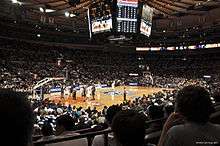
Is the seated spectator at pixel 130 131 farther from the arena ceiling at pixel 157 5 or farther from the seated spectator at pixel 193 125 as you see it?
the arena ceiling at pixel 157 5

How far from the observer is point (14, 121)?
1463 millimetres

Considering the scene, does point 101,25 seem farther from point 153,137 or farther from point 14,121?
point 14,121

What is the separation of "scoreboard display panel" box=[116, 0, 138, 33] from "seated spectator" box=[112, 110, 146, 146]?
1382 centimetres

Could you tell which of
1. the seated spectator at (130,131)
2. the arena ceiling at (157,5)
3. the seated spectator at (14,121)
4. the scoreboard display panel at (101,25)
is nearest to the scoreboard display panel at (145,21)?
the scoreboard display panel at (101,25)

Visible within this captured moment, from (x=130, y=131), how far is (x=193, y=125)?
25.0 inches

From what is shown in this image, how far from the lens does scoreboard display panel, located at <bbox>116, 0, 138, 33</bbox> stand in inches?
638

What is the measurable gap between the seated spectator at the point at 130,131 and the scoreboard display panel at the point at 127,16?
45.4 feet

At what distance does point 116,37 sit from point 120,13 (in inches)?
49.2

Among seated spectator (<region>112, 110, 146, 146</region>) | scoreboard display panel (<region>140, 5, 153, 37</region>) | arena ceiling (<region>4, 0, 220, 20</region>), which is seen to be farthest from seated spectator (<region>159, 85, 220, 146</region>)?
arena ceiling (<region>4, 0, 220, 20</region>)

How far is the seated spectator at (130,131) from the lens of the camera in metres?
2.42

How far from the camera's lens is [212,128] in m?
2.78

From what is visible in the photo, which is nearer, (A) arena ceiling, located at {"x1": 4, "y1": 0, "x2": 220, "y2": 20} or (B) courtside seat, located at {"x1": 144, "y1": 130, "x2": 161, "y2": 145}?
(B) courtside seat, located at {"x1": 144, "y1": 130, "x2": 161, "y2": 145}

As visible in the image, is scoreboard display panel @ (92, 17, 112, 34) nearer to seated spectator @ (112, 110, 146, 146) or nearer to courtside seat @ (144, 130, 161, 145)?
courtside seat @ (144, 130, 161, 145)

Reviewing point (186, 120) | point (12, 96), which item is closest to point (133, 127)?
point (186, 120)
